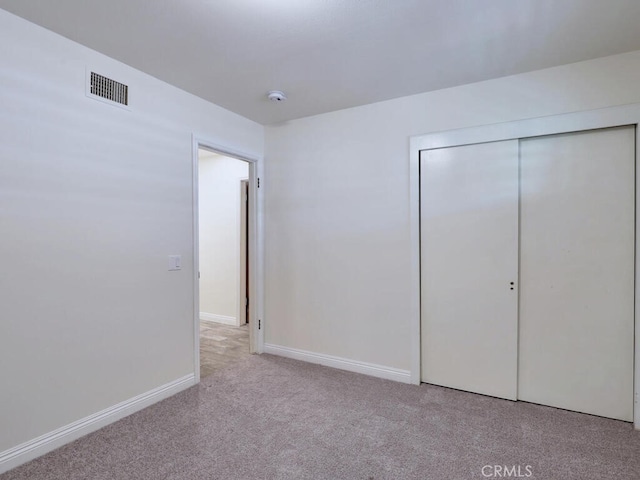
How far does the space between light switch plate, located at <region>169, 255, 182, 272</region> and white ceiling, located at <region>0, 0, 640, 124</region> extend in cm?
138

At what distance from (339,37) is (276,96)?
0.93 metres

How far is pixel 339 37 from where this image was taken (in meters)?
2.00

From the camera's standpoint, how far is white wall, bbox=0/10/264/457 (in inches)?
72.7

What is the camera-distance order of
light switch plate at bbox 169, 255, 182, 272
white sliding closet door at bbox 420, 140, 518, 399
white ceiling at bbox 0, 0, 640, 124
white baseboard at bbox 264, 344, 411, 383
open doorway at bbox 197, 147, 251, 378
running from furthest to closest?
open doorway at bbox 197, 147, 251, 378, white baseboard at bbox 264, 344, 411, 383, light switch plate at bbox 169, 255, 182, 272, white sliding closet door at bbox 420, 140, 518, 399, white ceiling at bbox 0, 0, 640, 124

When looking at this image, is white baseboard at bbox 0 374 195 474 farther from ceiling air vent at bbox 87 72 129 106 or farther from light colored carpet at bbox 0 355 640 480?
ceiling air vent at bbox 87 72 129 106

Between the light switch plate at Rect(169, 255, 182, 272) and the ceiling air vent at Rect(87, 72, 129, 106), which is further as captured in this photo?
the light switch plate at Rect(169, 255, 182, 272)

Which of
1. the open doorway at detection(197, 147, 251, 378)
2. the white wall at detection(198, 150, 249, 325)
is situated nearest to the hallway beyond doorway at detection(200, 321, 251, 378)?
the open doorway at detection(197, 147, 251, 378)

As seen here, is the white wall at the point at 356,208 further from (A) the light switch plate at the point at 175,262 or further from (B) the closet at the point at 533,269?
(A) the light switch plate at the point at 175,262

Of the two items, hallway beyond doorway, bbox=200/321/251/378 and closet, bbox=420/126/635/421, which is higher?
closet, bbox=420/126/635/421

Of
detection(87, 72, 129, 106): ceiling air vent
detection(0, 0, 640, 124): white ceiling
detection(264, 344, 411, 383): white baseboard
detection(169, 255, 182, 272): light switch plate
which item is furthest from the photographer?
detection(264, 344, 411, 383): white baseboard

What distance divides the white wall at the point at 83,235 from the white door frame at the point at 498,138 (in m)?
1.89

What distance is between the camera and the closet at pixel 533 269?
2271mm

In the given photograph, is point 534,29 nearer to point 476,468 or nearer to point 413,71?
point 413,71

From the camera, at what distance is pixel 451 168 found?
2.72 metres
